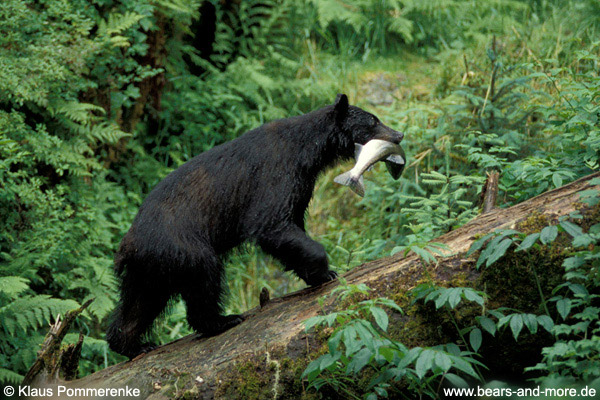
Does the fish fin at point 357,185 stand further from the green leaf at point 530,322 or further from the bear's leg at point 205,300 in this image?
the green leaf at point 530,322

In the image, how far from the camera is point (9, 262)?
535cm

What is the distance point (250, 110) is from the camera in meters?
8.62

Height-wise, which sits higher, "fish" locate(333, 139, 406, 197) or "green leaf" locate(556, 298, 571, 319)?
"fish" locate(333, 139, 406, 197)

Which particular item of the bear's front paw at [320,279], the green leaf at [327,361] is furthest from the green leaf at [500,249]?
the bear's front paw at [320,279]

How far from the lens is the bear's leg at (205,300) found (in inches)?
163

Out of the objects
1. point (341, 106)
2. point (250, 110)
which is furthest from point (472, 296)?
point (250, 110)

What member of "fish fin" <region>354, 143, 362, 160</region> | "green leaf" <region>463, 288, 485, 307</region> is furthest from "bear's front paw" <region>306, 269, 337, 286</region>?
"green leaf" <region>463, 288, 485, 307</region>

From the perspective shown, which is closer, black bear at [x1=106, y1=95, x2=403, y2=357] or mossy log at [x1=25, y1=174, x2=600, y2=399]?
mossy log at [x1=25, y1=174, x2=600, y2=399]

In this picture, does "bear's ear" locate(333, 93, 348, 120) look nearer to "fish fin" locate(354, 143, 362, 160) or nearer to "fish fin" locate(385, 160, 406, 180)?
"fish fin" locate(354, 143, 362, 160)

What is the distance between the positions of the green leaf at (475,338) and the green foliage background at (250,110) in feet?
1.74

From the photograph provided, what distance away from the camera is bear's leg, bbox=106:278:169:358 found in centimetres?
430

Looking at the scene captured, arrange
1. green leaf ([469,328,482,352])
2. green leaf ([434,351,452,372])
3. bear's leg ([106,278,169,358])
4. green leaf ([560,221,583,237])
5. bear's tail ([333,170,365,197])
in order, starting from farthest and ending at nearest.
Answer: bear's leg ([106,278,169,358]) → bear's tail ([333,170,365,197]) → green leaf ([469,328,482,352]) → green leaf ([560,221,583,237]) → green leaf ([434,351,452,372])

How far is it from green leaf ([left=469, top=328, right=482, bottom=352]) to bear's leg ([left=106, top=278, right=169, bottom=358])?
2214 millimetres

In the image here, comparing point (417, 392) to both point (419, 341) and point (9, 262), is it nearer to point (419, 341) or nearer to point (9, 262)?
point (419, 341)
